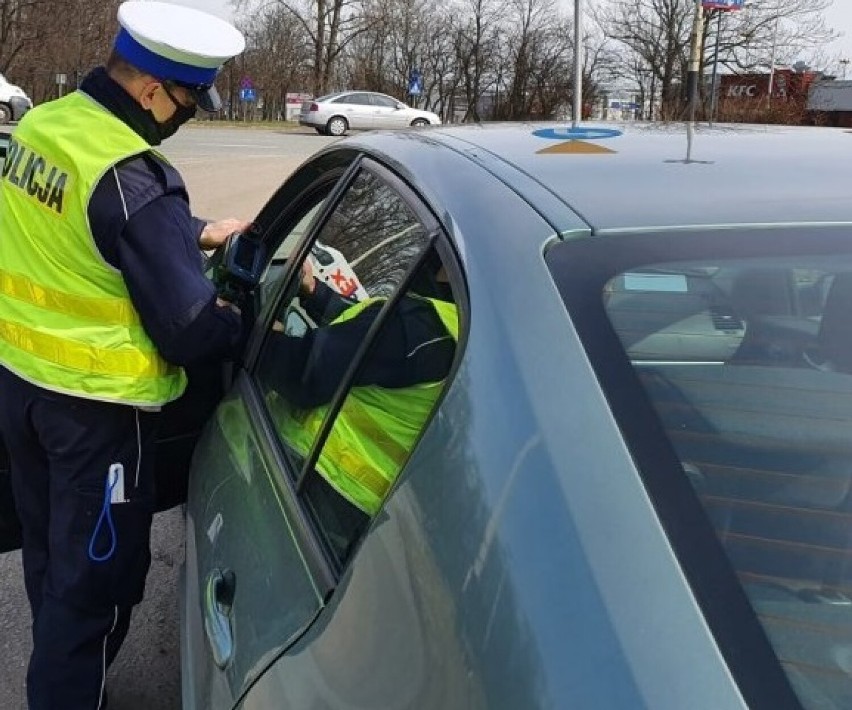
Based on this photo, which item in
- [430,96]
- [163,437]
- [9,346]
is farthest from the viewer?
[430,96]

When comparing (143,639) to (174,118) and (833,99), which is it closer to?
(174,118)

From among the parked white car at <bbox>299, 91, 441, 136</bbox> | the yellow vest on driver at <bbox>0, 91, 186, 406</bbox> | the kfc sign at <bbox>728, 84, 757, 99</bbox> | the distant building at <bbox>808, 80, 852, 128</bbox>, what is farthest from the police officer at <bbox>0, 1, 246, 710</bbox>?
the kfc sign at <bbox>728, 84, 757, 99</bbox>

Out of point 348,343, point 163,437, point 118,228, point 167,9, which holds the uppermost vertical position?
point 167,9

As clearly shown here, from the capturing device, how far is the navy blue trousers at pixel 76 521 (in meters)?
2.01

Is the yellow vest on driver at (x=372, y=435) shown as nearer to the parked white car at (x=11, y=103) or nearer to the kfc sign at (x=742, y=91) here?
the parked white car at (x=11, y=103)

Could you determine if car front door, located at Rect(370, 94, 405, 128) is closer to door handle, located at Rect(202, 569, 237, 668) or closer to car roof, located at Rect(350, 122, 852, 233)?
car roof, located at Rect(350, 122, 852, 233)

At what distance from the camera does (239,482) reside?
1.75 meters

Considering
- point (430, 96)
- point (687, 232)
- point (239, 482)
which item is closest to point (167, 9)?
point (239, 482)

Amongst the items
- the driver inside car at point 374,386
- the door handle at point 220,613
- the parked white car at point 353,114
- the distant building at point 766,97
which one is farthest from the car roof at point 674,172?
the parked white car at point 353,114

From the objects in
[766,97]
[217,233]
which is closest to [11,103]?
[766,97]

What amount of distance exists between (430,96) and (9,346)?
48205 mm

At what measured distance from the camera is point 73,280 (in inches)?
75.9

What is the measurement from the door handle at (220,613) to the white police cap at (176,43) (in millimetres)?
1052

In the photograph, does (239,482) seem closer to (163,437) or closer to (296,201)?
(163,437)
